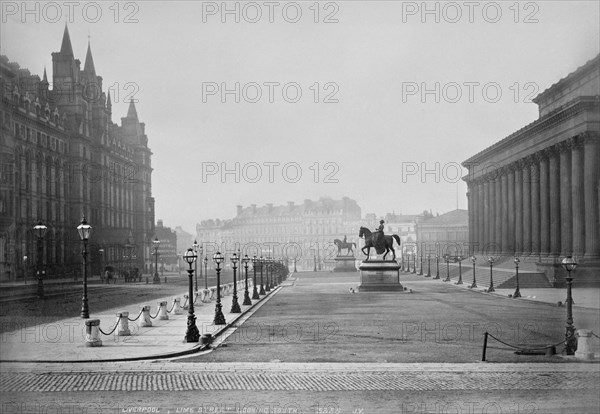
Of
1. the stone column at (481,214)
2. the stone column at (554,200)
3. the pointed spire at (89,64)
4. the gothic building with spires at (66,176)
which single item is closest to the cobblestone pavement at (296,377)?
the gothic building with spires at (66,176)

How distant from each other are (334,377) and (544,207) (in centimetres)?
5833

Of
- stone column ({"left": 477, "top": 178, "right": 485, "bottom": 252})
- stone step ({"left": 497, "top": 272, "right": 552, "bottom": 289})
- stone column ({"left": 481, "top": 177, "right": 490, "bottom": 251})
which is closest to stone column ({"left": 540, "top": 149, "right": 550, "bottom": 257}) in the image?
stone step ({"left": 497, "top": 272, "right": 552, "bottom": 289})

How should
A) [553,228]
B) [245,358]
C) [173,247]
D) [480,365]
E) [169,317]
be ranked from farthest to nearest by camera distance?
[173,247] → [553,228] → [169,317] → [245,358] → [480,365]

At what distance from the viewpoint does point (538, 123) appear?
70.6 metres

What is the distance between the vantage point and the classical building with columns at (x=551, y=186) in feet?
191

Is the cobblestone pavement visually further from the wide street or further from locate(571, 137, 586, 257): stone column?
locate(571, 137, 586, 257): stone column

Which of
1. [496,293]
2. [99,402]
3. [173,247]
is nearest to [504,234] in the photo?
[496,293]

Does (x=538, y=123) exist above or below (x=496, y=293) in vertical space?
above

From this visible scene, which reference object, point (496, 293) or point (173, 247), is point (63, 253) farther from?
point (173, 247)

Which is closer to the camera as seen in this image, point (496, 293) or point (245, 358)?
point (245, 358)

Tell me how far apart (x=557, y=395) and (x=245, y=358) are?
28.3ft

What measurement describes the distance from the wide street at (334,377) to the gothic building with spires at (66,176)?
110 ft

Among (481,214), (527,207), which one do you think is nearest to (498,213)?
(481,214)

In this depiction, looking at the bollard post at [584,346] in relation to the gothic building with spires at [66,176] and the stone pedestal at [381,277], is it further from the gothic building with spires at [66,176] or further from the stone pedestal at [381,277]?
the gothic building with spires at [66,176]
